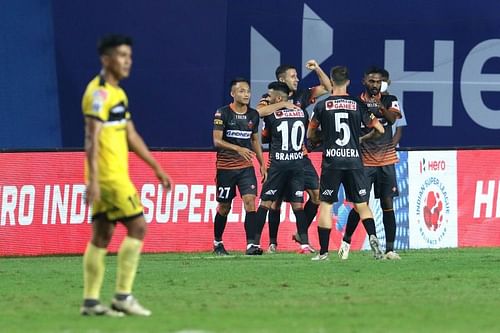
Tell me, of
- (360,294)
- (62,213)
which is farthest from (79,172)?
(360,294)

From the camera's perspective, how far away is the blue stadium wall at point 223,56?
75.6ft

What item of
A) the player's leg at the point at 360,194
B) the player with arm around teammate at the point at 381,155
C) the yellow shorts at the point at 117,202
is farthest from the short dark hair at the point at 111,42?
the player with arm around teammate at the point at 381,155

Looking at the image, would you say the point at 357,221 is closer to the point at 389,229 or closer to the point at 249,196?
the point at 389,229

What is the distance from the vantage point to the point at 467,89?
25.3 metres

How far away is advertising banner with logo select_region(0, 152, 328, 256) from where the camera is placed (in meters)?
19.6

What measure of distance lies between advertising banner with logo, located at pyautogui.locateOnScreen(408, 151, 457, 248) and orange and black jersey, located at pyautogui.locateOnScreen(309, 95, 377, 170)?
14.5 feet

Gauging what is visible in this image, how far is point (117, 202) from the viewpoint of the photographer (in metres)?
10.9

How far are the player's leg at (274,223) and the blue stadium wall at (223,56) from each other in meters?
4.43

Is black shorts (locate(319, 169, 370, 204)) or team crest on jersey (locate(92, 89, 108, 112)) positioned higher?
team crest on jersey (locate(92, 89, 108, 112))

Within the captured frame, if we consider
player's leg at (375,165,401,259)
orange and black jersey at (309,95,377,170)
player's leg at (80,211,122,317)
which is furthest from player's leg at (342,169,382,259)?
player's leg at (80,211,122,317)

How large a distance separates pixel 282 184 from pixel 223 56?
540cm

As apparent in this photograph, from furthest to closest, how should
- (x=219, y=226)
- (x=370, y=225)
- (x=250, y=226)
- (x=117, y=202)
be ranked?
1. (x=219, y=226)
2. (x=250, y=226)
3. (x=370, y=225)
4. (x=117, y=202)

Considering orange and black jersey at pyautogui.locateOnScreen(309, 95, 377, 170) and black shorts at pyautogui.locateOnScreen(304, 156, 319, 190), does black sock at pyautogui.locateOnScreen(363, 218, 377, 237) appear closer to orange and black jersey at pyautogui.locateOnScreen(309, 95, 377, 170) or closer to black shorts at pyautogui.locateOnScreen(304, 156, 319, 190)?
orange and black jersey at pyautogui.locateOnScreen(309, 95, 377, 170)

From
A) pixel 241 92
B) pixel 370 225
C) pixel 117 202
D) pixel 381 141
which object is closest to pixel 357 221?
pixel 370 225
